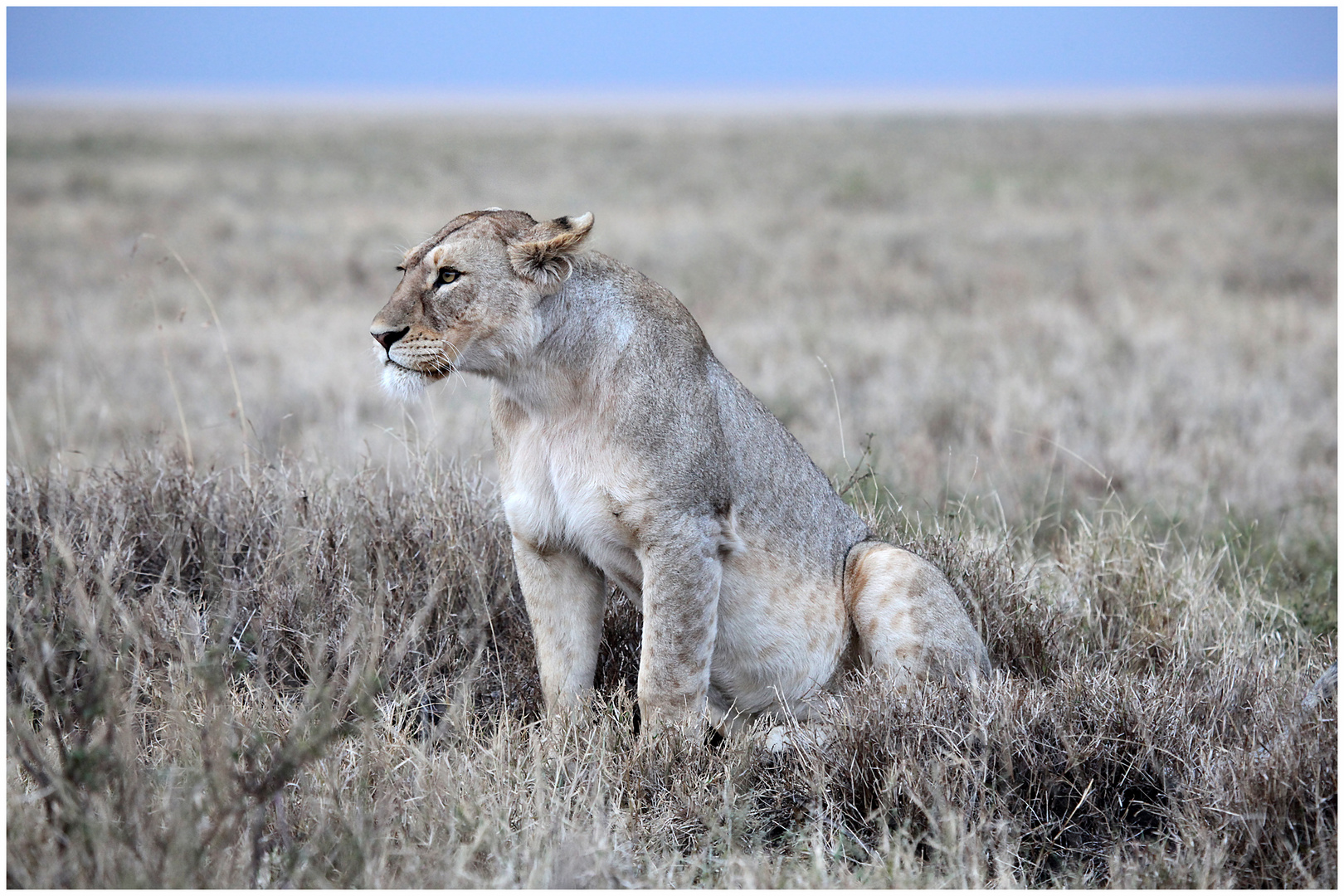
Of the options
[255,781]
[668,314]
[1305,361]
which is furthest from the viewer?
[1305,361]

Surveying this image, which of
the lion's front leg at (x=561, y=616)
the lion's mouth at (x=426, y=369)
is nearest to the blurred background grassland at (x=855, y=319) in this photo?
the lion's mouth at (x=426, y=369)

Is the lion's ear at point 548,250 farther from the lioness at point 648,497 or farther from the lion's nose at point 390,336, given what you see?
the lion's nose at point 390,336

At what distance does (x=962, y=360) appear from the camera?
11547 mm

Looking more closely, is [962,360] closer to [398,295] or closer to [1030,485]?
[1030,485]

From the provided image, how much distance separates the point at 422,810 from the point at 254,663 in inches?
49.2

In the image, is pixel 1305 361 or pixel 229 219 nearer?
pixel 1305 361

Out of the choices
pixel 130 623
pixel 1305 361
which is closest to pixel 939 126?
pixel 1305 361

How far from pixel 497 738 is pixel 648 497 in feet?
2.89

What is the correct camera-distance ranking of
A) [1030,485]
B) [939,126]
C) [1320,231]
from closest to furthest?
[1030,485], [1320,231], [939,126]

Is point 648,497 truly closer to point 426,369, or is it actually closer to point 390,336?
point 426,369

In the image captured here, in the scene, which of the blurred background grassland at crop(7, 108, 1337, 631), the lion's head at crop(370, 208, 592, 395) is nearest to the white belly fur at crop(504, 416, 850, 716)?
the lion's head at crop(370, 208, 592, 395)

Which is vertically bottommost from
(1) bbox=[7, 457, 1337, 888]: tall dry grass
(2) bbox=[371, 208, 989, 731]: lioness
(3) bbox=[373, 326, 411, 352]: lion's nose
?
(1) bbox=[7, 457, 1337, 888]: tall dry grass

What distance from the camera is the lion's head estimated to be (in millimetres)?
3523

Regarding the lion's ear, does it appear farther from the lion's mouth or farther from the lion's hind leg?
the lion's hind leg
